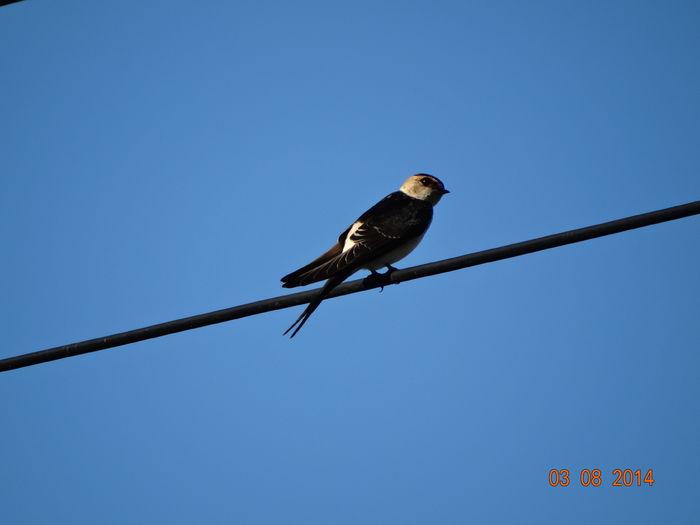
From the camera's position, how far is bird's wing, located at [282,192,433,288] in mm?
6402

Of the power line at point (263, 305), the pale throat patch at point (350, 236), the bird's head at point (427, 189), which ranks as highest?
the bird's head at point (427, 189)

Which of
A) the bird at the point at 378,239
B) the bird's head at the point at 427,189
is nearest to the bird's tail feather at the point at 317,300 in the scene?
the bird at the point at 378,239

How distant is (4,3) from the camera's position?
4488 millimetres

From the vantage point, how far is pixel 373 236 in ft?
24.2

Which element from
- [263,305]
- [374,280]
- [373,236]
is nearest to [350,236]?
[373,236]

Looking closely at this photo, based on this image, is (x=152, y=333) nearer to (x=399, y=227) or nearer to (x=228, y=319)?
(x=228, y=319)

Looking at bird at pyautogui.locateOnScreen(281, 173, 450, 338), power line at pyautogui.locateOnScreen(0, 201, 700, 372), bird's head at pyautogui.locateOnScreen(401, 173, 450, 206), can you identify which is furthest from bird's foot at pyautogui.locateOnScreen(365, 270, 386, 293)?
bird's head at pyautogui.locateOnScreen(401, 173, 450, 206)

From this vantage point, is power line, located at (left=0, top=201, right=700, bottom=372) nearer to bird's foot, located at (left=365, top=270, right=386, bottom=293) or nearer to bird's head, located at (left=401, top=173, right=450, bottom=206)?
bird's foot, located at (left=365, top=270, right=386, bottom=293)

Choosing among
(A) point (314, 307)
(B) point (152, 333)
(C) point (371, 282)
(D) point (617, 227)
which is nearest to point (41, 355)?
(B) point (152, 333)

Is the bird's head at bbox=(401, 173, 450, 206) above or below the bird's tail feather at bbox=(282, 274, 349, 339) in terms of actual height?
above

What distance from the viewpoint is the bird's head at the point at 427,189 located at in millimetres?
8891

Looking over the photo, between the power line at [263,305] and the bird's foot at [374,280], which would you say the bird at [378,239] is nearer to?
the bird's foot at [374,280]

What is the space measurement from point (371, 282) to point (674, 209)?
251cm

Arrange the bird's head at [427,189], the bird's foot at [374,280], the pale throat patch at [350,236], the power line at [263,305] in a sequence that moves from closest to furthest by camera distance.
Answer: the power line at [263,305] < the bird's foot at [374,280] < the pale throat patch at [350,236] < the bird's head at [427,189]
